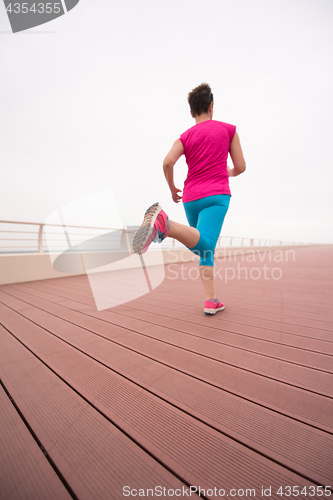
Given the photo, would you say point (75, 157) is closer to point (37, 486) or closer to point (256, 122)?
point (256, 122)

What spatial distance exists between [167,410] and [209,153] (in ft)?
4.20

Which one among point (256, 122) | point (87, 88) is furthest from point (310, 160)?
point (87, 88)

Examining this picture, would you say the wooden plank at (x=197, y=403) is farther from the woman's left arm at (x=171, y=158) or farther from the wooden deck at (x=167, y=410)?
the woman's left arm at (x=171, y=158)

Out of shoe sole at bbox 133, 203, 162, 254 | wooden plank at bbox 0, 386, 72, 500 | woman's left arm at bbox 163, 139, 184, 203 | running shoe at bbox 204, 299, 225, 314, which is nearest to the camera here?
wooden plank at bbox 0, 386, 72, 500

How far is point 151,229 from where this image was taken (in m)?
0.97

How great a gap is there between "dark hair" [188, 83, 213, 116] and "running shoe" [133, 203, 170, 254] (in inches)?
30.7

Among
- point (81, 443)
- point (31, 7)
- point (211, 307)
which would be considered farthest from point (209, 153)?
point (31, 7)

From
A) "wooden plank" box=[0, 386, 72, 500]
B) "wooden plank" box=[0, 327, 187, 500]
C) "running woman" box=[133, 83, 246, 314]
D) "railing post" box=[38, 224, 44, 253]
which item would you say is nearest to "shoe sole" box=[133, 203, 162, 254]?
"running woman" box=[133, 83, 246, 314]

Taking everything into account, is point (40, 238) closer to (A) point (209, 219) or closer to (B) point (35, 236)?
(B) point (35, 236)

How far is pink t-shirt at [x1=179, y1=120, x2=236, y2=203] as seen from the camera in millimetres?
1312

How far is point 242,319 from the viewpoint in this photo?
1330 mm

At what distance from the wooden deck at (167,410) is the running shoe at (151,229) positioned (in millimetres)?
460

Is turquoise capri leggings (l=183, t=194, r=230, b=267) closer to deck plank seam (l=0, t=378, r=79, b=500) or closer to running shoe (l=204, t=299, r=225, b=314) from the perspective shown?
running shoe (l=204, t=299, r=225, b=314)

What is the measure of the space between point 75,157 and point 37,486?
66.8 ft
